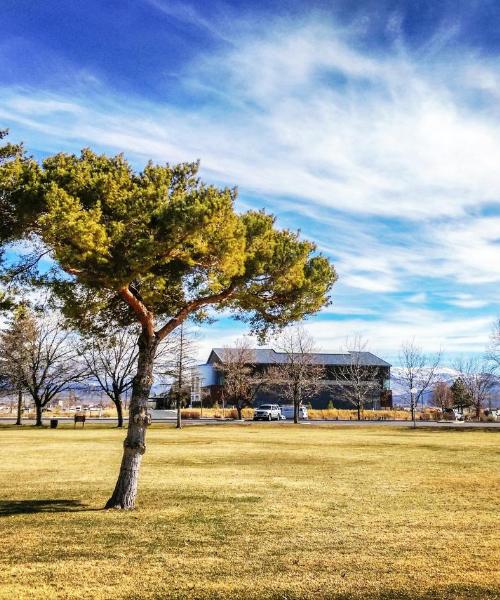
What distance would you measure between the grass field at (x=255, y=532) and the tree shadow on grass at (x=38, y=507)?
25 mm

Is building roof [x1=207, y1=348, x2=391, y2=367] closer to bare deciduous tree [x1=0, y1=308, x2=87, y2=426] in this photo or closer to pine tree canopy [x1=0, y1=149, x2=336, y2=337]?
bare deciduous tree [x1=0, y1=308, x2=87, y2=426]

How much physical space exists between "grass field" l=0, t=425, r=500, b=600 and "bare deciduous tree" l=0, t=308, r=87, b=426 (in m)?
28.5

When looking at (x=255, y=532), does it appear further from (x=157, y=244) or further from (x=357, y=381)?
(x=357, y=381)

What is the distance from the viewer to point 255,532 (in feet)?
32.1

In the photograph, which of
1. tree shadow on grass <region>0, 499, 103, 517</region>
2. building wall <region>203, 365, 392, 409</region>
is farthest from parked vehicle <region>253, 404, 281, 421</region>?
tree shadow on grass <region>0, 499, 103, 517</region>

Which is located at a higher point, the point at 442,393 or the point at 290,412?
the point at 442,393

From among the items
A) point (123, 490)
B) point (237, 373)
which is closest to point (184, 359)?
point (237, 373)

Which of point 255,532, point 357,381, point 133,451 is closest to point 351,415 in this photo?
point 357,381

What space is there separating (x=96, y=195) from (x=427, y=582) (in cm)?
829

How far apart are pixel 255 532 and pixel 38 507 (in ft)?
17.2

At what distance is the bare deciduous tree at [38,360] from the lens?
46125 millimetres

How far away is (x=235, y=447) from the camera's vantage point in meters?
26.8

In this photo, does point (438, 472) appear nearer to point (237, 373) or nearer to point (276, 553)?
point (276, 553)

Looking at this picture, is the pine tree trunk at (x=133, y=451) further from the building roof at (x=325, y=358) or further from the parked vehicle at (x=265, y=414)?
the building roof at (x=325, y=358)
